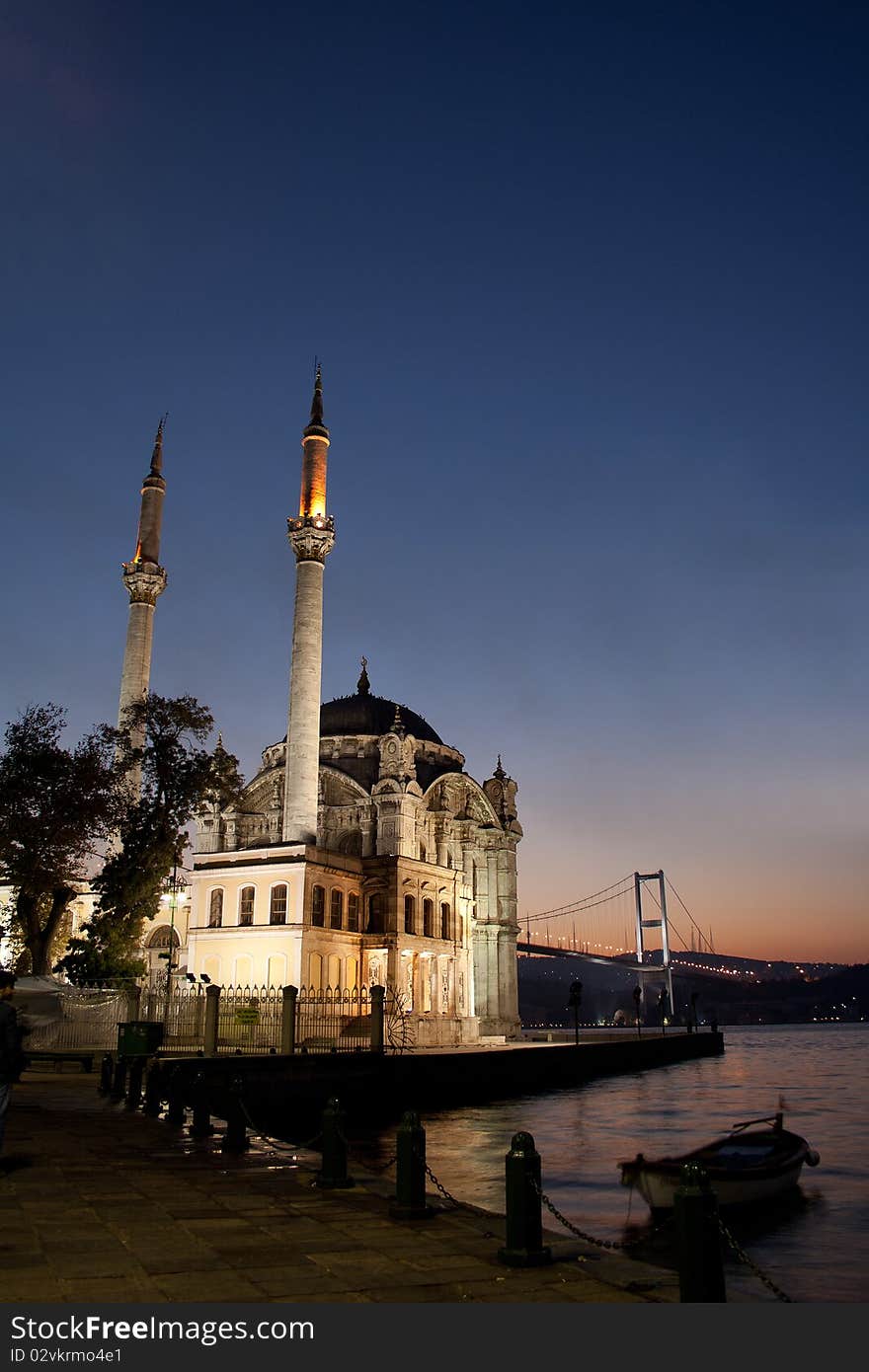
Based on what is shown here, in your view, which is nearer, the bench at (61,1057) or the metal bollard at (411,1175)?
the metal bollard at (411,1175)

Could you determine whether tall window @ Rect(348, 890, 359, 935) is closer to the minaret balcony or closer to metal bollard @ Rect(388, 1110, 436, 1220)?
the minaret balcony

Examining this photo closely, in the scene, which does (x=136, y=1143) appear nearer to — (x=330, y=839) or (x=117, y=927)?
(x=117, y=927)

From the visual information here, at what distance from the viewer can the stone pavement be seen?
275 inches

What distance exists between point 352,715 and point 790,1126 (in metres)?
37.8

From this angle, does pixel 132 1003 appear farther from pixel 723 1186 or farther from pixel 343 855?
pixel 343 855

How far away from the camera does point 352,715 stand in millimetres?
65188

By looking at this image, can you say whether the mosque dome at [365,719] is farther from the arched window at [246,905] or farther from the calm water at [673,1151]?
the calm water at [673,1151]

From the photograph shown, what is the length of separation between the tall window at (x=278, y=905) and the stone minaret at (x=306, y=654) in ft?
7.36

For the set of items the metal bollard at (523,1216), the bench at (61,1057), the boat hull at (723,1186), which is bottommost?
the boat hull at (723,1186)

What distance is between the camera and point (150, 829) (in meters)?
39.5

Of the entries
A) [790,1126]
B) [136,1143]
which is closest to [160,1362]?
[136,1143]

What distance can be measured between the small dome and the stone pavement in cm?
5025

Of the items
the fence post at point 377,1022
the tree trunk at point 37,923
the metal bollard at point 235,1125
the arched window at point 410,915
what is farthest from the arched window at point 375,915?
the metal bollard at point 235,1125

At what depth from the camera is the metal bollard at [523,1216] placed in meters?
7.79
